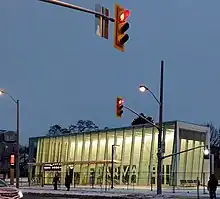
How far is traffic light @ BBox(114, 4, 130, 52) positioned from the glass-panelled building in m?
41.5

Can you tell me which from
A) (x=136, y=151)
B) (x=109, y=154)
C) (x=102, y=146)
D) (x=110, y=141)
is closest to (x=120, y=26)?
(x=136, y=151)

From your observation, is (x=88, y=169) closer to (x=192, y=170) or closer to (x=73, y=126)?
(x=192, y=170)

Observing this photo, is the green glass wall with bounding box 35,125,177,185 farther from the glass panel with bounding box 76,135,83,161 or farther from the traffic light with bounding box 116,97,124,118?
the traffic light with bounding box 116,97,124,118

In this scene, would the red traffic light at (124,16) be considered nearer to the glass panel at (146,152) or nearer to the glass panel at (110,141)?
the glass panel at (146,152)

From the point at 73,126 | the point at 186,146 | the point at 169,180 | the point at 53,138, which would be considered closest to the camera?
the point at 169,180

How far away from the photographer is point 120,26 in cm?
1484

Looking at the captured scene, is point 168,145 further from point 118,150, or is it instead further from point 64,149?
point 64,149

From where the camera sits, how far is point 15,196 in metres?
22.2

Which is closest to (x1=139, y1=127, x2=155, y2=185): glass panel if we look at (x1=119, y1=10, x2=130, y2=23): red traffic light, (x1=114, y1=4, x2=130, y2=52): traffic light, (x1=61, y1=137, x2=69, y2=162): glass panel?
(x1=61, y1=137, x2=69, y2=162): glass panel

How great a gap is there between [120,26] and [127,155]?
2076 inches

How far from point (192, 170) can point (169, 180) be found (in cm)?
621

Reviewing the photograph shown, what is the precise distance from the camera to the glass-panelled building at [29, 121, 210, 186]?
6181 centimetres

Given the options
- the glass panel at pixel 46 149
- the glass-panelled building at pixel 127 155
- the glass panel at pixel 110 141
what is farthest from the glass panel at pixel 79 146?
the glass panel at pixel 46 149

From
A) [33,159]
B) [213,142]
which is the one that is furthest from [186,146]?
[213,142]
